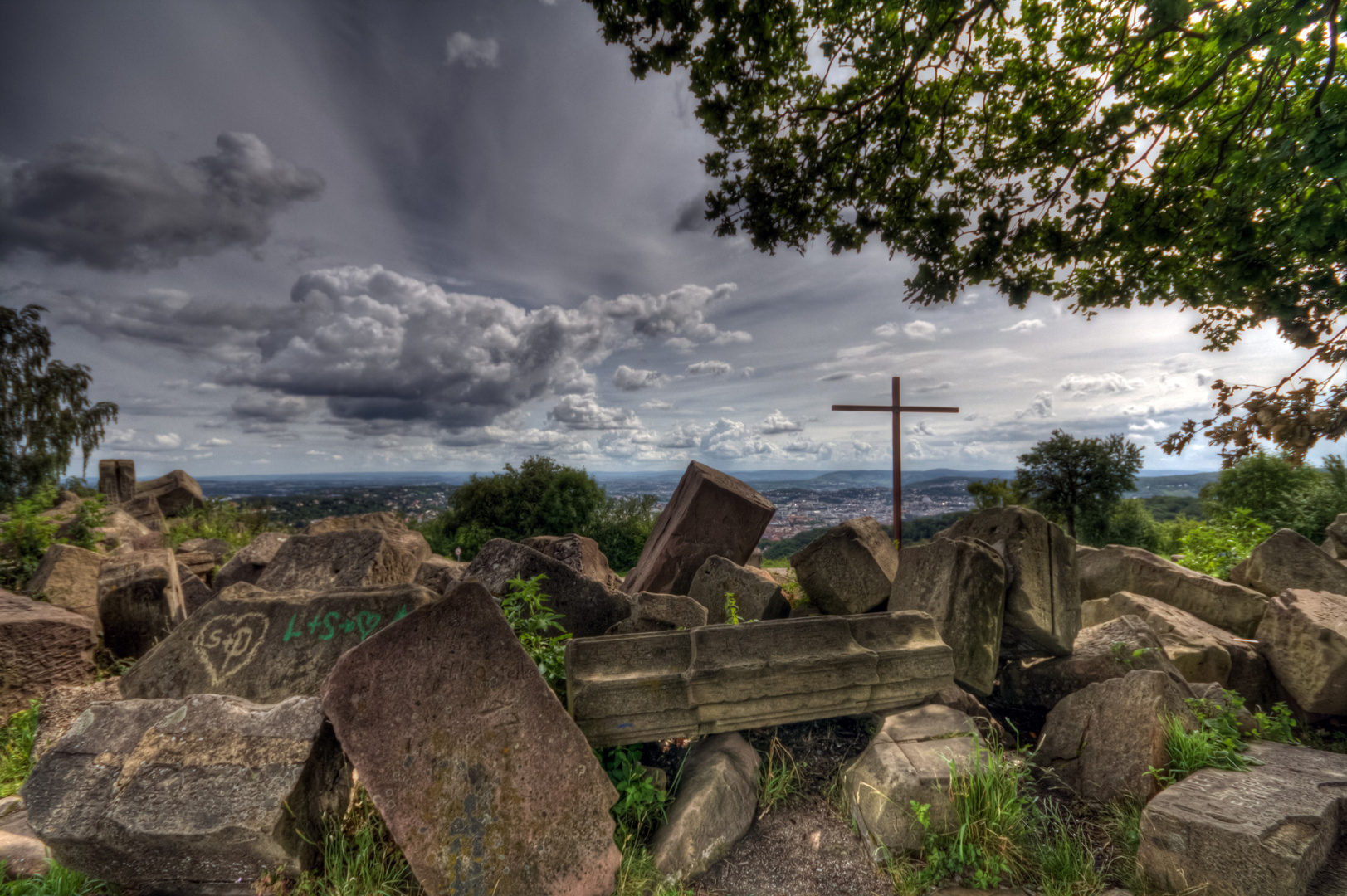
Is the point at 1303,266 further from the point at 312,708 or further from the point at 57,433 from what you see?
the point at 57,433

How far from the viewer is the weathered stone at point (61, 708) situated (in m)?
3.72

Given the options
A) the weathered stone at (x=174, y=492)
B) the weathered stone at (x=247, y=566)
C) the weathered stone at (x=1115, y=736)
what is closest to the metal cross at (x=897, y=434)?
the weathered stone at (x=1115, y=736)

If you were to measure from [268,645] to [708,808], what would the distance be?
3.20 meters

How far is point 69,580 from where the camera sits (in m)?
5.45

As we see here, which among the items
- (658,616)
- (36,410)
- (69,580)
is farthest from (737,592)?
(36,410)

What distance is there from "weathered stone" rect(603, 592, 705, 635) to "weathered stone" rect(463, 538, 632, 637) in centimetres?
10

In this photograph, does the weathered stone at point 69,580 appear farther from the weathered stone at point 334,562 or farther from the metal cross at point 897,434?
the metal cross at point 897,434

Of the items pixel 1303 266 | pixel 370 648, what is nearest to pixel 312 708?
pixel 370 648

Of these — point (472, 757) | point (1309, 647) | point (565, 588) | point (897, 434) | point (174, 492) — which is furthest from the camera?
point (174, 492)

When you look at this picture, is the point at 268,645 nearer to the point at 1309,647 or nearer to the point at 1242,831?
the point at 1242,831

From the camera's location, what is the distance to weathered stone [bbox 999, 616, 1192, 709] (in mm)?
3832

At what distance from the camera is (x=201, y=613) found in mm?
3715

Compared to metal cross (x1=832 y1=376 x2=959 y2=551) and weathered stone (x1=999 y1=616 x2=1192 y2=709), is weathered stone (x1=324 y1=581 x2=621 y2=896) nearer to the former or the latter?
weathered stone (x1=999 y1=616 x2=1192 y2=709)

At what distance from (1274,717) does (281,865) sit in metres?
6.93
